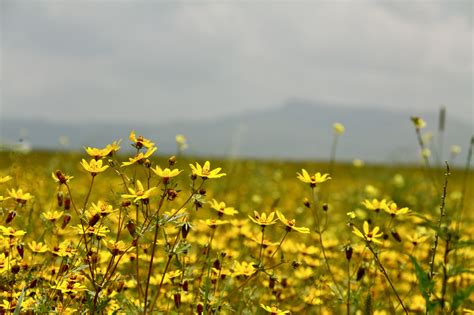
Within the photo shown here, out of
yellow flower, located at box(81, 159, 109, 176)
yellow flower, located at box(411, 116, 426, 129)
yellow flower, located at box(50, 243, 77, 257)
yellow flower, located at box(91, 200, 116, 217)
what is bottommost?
yellow flower, located at box(50, 243, 77, 257)

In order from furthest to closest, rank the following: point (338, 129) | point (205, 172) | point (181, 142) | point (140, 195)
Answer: point (338, 129) < point (181, 142) < point (205, 172) < point (140, 195)

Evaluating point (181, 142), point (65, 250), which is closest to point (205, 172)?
point (65, 250)

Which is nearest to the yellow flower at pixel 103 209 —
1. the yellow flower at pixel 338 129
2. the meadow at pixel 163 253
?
the meadow at pixel 163 253

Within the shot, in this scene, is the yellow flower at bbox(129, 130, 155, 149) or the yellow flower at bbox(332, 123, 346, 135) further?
the yellow flower at bbox(332, 123, 346, 135)

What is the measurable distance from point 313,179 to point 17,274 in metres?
1.23

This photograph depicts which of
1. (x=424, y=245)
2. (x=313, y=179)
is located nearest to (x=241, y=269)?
(x=313, y=179)

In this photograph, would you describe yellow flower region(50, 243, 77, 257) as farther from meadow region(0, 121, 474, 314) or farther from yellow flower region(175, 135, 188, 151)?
yellow flower region(175, 135, 188, 151)

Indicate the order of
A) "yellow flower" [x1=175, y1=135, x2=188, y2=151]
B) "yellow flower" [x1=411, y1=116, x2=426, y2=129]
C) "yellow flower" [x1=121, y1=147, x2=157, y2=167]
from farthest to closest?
"yellow flower" [x1=175, y1=135, x2=188, y2=151], "yellow flower" [x1=411, y1=116, x2=426, y2=129], "yellow flower" [x1=121, y1=147, x2=157, y2=167]

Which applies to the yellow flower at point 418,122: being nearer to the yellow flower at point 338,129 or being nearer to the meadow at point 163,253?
the meadow at point 163,253

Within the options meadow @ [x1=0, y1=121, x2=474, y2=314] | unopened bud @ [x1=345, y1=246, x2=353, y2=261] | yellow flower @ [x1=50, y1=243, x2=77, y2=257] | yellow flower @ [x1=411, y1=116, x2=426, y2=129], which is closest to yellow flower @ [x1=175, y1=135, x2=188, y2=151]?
meadow @ [x1=0, y1=121, x2=474, y2=314]

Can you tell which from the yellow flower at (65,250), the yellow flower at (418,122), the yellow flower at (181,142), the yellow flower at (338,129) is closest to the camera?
the yellow flower at (65,250)

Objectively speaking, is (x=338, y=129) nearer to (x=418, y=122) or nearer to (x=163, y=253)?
(x=418, y=122)

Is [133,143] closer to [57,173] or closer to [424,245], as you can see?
[57,173]

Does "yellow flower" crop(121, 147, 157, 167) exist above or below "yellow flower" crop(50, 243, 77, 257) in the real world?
above
